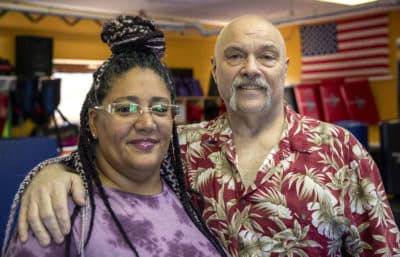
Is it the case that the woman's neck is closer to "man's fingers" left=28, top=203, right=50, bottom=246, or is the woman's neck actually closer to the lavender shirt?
the lavender shirt

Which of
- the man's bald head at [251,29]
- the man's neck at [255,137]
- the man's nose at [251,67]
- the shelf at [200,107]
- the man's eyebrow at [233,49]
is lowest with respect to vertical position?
the shelf at [200,107]

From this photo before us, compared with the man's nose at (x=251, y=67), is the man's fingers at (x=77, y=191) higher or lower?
lower

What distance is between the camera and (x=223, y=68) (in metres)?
1.96

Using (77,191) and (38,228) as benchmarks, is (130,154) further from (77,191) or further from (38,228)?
(38,228)

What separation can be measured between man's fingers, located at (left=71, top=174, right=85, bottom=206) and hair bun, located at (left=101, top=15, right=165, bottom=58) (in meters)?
0.41

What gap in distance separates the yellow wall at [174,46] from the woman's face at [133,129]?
6707 millimetres

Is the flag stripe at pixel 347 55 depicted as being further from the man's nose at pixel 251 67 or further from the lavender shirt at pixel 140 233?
the lavender shirt at pixel 140 233

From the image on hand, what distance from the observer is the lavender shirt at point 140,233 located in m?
1.30

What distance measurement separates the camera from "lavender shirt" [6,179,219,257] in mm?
1298

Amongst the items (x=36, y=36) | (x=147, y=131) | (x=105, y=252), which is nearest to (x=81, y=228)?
(x=105, y=252)

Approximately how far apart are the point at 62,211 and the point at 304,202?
87 cm

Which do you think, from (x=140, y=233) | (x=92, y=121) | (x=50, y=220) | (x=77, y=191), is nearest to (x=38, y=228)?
(x=50, y=220)

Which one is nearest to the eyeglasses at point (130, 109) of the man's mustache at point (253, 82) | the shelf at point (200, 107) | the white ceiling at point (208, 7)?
the man's mustache at point (253, 82)

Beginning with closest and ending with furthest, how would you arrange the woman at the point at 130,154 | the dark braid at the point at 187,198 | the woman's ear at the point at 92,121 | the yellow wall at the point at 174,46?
the woman at the point at 130,154
the woman's ear at the point at 92,121
the dark braid at the point at 187,198
the yellow wall at the point at 174,46
